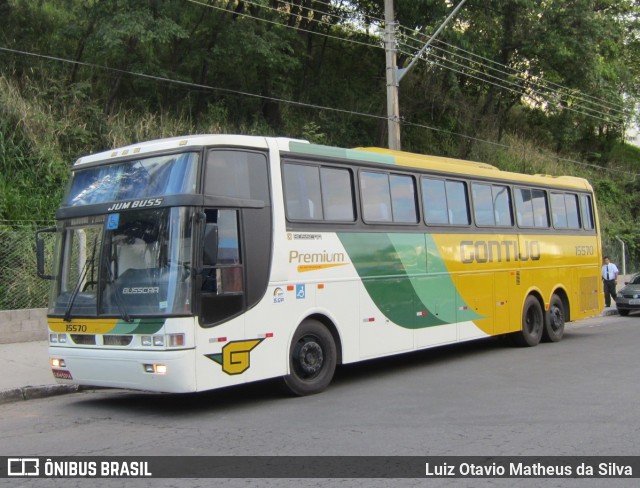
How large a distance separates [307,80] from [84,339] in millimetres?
22613

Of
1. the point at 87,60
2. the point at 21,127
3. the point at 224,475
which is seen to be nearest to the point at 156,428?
the point at 224,475

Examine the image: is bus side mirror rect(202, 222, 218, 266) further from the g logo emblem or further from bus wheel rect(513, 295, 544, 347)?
bus wheel rect(513, 295, 544, 347)

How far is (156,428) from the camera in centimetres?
816

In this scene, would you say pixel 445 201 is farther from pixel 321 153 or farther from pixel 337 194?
pixel 321 153

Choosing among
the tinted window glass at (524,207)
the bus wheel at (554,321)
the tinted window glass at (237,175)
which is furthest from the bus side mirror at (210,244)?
the bus wheel at (554,321)

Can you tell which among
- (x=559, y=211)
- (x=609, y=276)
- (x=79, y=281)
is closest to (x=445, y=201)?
(x=559, y=211)

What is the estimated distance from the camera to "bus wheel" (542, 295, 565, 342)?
15.8 m

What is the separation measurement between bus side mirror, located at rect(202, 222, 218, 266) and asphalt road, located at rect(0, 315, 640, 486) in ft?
6.28

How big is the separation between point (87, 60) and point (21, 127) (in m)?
6.00

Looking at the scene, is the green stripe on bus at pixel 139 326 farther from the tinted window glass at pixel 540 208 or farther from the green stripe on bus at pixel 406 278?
the tinted window glass at pixel 540 208

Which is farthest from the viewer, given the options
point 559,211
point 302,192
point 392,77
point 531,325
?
point 392,77

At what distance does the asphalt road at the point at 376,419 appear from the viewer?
691cm

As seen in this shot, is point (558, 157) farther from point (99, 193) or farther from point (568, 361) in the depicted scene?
point (99, 193)

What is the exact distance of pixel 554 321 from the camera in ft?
52.4
